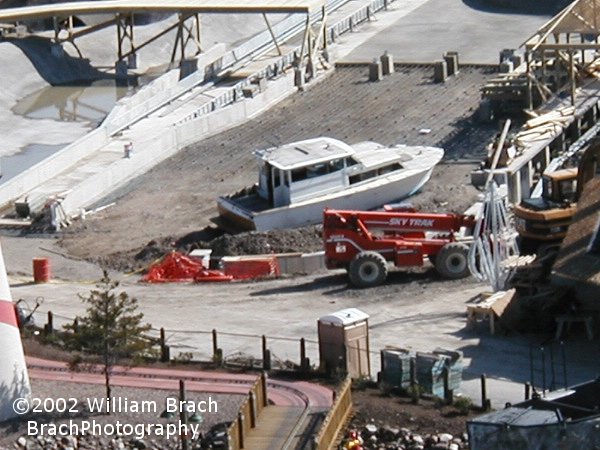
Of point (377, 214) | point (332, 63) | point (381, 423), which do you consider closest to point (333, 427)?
point (381, 423)

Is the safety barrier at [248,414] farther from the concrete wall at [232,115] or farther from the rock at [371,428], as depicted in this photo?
the concrete wall at [232,115]

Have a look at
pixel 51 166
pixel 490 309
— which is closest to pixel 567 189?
pixel 490 309

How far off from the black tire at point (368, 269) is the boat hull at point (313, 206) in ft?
21.8

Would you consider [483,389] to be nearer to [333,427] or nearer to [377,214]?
[333,427]

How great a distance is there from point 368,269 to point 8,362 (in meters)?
10.6

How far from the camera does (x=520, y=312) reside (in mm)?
40344

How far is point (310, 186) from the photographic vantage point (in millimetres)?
51594

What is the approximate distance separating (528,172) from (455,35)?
19792 mm

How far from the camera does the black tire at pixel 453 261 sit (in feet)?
146

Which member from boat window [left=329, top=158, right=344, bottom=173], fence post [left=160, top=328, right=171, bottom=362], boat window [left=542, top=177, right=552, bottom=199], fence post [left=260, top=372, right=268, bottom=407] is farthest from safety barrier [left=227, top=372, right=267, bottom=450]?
boat window [left=329, top=158, right=344, bottom=173]

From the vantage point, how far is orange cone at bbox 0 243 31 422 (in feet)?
120

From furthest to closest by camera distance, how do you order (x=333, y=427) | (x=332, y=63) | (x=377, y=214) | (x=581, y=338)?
(x=332, y=63)
(x=377, y=214)
(x=581, y=338)
(x=333, y=427)

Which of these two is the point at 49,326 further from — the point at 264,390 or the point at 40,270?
the point at 264,390

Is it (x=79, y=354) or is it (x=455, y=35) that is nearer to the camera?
(x=79, y=354)
